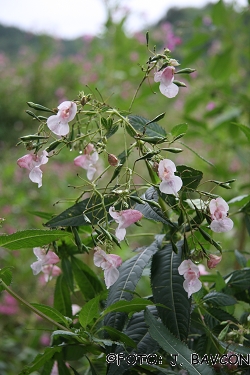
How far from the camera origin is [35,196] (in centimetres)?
265

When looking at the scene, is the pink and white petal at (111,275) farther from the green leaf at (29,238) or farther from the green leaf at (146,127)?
the green leaf at (146,127)

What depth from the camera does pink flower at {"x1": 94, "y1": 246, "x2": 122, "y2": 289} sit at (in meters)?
0.47

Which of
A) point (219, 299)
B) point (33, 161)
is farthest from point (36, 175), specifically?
point (219, 299)

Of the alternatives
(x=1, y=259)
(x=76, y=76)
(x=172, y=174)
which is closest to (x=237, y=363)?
(x=172, y=174)

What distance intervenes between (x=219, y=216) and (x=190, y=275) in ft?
0.22

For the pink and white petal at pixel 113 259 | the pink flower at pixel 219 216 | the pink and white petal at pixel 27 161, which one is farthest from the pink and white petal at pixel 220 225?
the pink and white petal at pixel 27 161

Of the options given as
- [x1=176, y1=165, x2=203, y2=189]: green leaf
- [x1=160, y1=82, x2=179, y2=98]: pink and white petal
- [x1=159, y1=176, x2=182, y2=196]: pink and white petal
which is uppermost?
[x1=160, y1=82, x2=179, y2=98]: pink and white petal

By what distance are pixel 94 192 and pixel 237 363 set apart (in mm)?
234

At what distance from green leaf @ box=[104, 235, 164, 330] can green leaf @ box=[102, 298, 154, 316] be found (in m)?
0.02

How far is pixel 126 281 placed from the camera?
506 millimetres

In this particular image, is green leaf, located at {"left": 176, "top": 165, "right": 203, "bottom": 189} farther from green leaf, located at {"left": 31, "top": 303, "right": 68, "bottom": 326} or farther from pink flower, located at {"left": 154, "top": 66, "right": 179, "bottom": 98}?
green leaf, located at {"left": 31, "top": 303, "right": 68, "bottom": 326}

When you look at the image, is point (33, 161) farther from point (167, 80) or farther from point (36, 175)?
point (167, 80)

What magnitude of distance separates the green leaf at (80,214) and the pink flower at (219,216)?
0.36 feet

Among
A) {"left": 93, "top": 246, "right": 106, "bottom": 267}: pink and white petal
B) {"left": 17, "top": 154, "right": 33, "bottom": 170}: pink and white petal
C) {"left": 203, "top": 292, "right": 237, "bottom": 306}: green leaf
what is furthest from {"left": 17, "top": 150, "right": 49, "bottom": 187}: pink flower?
{"left": 203, "top": 292, "right": 237, "bottom": 306}: green leaf
